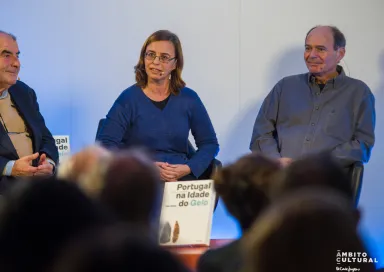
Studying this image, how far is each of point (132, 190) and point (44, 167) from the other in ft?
7.73

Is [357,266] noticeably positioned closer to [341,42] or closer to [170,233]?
[170,233]

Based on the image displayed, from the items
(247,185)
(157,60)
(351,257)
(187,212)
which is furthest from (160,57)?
(351,257)

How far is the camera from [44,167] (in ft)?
11.1

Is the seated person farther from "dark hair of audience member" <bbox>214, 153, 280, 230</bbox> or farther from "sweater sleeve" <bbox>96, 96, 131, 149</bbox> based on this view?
"sweater sleeve" <bbox>96, 96, 131, 149</bbox>

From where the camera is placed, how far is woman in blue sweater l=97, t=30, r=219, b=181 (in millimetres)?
3791

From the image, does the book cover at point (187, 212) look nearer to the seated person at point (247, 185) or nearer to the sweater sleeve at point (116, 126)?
the seated person at point (247, 185)

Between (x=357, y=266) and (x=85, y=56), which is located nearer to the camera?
(x=357, y=266)

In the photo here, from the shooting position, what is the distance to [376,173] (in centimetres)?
476

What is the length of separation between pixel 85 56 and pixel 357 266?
4.39m

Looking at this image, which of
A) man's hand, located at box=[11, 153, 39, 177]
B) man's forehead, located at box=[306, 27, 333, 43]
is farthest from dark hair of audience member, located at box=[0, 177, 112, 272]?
man's forehead, located at box=[306, 27, 333, 43]

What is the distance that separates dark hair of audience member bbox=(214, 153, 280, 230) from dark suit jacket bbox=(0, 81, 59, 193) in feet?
6.80

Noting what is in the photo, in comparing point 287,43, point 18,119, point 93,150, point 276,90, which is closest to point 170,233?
point 93,150

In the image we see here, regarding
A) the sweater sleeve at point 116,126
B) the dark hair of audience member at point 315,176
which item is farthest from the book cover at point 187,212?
the dark hair of audience member at point 315,176

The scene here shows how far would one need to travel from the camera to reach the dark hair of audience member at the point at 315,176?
1193 mm
